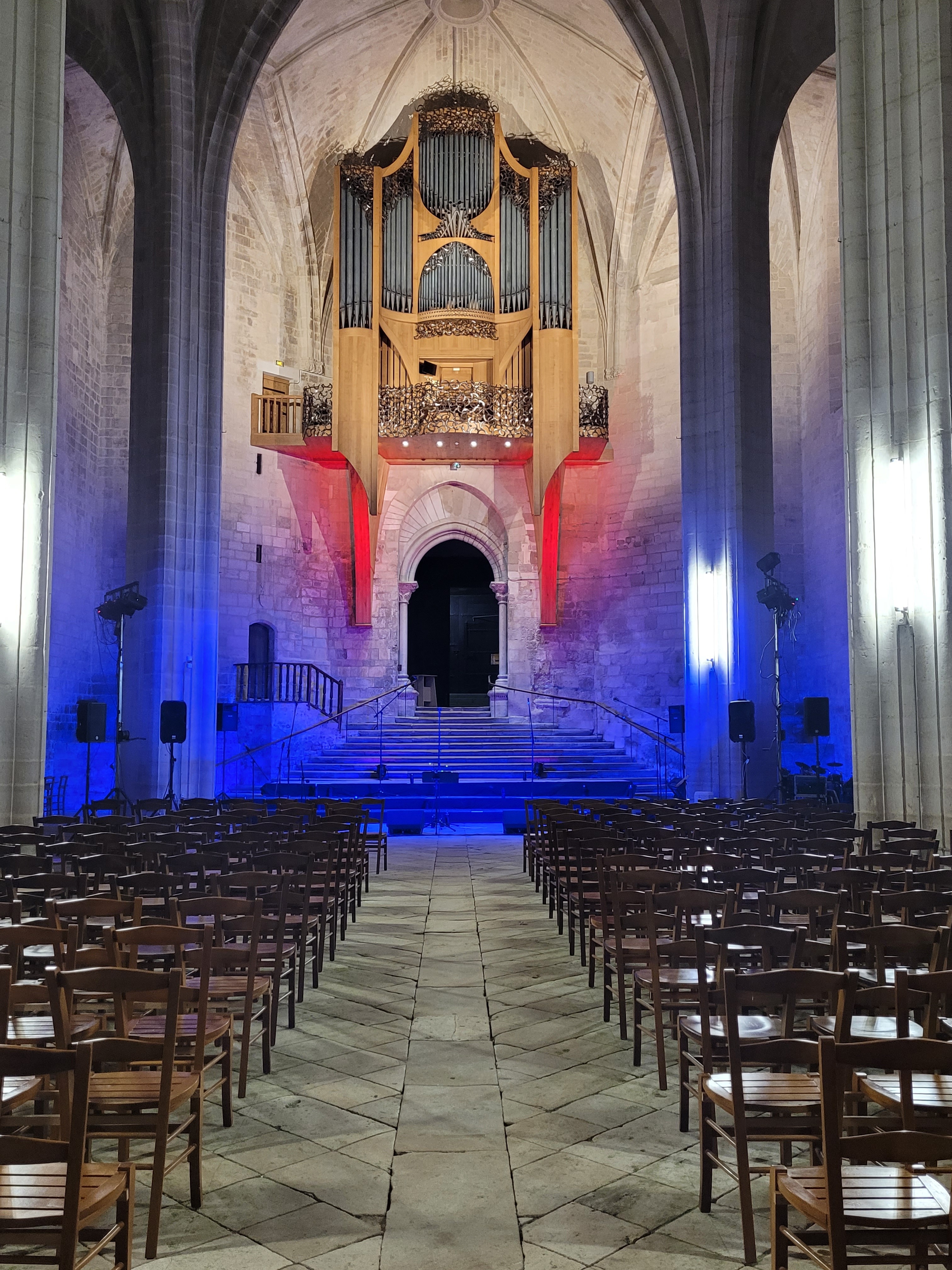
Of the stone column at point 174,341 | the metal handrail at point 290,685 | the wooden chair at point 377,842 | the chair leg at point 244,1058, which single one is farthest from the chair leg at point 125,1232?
the metal handrail at point 290,685

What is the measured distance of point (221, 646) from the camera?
19.5 m

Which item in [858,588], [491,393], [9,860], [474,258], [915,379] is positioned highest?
[474,258]

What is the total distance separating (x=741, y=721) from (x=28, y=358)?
8.98 m

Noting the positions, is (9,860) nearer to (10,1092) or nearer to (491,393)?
(10,1092)

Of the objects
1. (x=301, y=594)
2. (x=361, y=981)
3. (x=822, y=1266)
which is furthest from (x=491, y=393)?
(x=822, y=1266)

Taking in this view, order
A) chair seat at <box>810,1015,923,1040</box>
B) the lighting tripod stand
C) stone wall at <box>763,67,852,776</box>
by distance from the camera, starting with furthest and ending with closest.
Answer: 1. stone wall at <box>763,67,852,776</box>
2. the lighting tripod stand
3. chair seat at <box>810,1015,923,1040</box>

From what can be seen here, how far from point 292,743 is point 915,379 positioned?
12.8m

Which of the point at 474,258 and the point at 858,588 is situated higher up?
the point at 474,258

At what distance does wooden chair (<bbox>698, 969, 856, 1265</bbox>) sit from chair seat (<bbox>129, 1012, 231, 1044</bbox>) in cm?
158

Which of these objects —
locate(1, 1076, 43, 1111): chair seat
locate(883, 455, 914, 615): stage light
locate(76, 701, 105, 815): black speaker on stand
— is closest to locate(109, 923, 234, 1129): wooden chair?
locate(1, 1076, 43, 1111): chair seat

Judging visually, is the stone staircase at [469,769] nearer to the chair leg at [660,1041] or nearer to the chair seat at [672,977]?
the chair seat at [672,977]

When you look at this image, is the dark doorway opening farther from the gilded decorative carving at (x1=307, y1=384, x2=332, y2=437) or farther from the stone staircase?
the gilded decorative carving at (x1=307, y1=384, x2=332, y2=437)

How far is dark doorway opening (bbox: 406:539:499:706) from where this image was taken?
87.4 feet

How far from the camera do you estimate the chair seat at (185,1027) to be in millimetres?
3533
